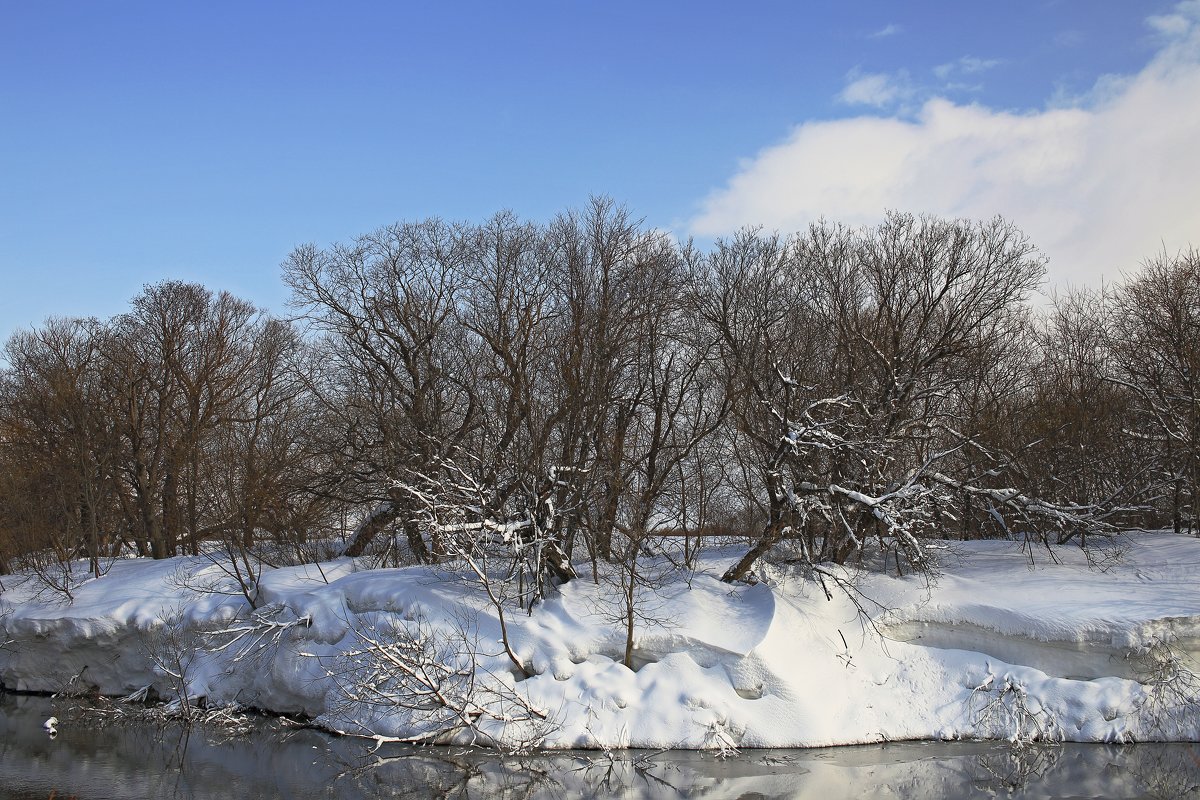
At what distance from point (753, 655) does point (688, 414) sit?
23.9 ft

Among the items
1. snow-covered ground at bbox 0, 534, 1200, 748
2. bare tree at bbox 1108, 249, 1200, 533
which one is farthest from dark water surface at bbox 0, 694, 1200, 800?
bare tree at bbox 1108, 249, 1200, 533

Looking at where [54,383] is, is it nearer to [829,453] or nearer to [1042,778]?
[829,453]

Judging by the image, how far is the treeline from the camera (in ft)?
64.3

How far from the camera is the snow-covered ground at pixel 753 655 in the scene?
16.5m

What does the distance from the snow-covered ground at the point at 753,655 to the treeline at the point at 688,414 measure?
1.32m

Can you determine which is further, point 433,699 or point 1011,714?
point 1011,714

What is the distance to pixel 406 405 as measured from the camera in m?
23.9

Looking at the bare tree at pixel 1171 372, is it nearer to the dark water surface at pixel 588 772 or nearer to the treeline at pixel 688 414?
the treeline at pixel 688 414

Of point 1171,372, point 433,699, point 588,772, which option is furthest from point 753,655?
point 1171,372

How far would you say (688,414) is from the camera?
22.9 metres

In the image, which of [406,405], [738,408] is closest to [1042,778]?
[738,408]

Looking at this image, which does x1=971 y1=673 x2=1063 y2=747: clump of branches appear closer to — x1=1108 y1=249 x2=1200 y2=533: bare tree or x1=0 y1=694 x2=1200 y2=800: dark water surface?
x1=0 y1=694 x2=1200 y2=800: dark water surface

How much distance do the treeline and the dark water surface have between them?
3905 millimetres

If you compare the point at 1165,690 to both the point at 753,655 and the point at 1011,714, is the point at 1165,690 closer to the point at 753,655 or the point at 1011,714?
the point at 1011,714
